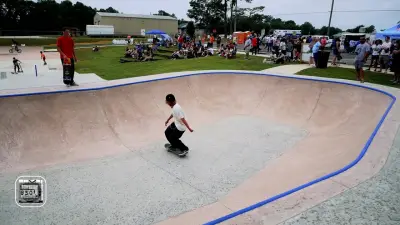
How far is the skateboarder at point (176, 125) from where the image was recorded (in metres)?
A: 6.08

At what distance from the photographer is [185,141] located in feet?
25.3

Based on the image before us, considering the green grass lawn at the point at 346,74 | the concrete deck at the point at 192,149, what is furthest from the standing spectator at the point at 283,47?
the concrete deck at the point at 192,149

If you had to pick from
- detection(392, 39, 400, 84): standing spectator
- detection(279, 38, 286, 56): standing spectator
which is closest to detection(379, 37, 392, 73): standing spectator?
detection(392, 39, 400, 84): standing spectator

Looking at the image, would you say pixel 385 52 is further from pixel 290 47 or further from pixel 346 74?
pixel 290 47

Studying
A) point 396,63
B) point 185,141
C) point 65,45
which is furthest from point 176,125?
point 396,63

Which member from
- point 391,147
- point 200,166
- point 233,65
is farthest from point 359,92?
point 233,65

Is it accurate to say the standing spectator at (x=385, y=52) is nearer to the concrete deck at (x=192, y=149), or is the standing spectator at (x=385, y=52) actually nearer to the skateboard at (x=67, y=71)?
the concrete deck at (x=192, y=149)

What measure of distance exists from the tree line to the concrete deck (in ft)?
158

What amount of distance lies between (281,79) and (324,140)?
442cm

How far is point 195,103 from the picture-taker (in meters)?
10.4
